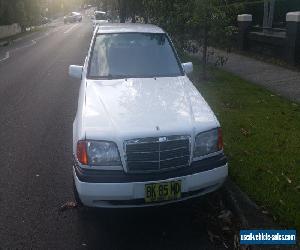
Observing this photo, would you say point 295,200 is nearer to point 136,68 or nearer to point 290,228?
point 290,228

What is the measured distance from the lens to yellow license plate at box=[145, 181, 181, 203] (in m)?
3.82

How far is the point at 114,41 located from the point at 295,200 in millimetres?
3490

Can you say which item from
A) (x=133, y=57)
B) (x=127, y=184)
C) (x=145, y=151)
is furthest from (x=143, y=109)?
(x=133, y=57)

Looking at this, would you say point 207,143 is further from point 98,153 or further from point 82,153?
point 82,153

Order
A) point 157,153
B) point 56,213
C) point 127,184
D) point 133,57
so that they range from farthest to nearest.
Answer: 1. point 133,57
2. point 56,213
3. point 157,153
4. point 127,184

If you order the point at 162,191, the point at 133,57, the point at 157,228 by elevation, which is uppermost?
the point at 133,57

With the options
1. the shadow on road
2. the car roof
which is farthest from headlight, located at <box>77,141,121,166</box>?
the car roof

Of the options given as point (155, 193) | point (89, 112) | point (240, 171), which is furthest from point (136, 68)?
point (155, 193)

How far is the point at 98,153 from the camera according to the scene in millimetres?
3926

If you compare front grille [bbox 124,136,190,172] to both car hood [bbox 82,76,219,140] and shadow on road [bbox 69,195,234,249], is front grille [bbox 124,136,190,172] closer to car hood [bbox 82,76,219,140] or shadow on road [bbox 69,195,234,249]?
car hood [bbox 82,76,219,140]

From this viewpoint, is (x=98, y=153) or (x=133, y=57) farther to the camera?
(x=133, y=57)

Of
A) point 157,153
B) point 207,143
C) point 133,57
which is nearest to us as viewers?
point 157,153

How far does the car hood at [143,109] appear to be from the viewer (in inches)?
156

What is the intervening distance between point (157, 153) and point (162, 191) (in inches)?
14.2
